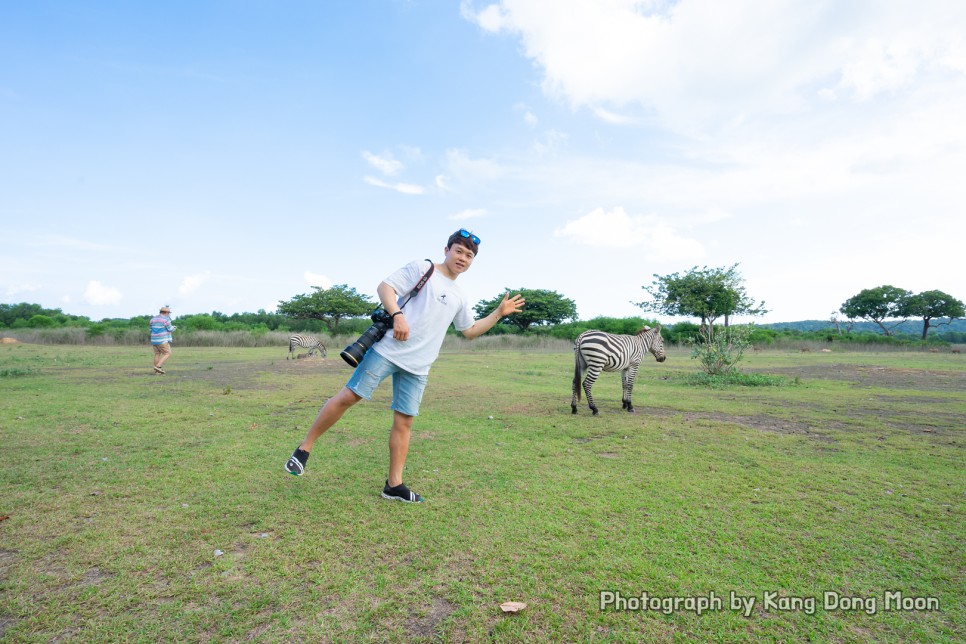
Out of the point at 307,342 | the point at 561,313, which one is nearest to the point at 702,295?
the point at 561,313

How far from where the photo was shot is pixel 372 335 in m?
3.54

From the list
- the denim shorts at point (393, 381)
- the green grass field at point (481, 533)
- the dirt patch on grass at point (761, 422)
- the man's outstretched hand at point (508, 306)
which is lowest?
the green grass field at point (481, 533)

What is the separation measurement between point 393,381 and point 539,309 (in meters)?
40.7

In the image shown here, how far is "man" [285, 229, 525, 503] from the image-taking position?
354 cm

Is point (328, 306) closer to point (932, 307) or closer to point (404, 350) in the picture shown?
point (404, 350)

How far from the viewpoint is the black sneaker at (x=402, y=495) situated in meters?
3.71

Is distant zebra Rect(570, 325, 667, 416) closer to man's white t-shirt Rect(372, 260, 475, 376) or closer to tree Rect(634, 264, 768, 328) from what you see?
man's white t-shirt Rect(372, 260, 475, 376)

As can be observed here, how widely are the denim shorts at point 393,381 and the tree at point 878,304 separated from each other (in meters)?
66.0

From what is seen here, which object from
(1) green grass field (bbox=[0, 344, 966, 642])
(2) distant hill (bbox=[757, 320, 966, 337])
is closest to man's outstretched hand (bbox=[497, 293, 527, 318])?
(1) green grass field (bbox=[0, 344, 966, 642])

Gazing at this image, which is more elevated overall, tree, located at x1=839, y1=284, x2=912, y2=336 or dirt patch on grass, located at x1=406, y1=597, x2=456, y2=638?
tree, located at x1=839, y1=284, x2=912, y2=336

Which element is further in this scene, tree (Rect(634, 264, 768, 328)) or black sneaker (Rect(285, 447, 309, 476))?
tree (Rect(634, 264, 768, 328))

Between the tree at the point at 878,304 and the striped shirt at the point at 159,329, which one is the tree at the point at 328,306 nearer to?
the striped shirt at the point at 159,329

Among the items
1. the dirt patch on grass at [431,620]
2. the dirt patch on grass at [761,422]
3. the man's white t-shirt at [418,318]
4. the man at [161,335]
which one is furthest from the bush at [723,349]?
the man at [161,335]

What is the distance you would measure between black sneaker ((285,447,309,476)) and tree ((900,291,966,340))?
2674 inches
